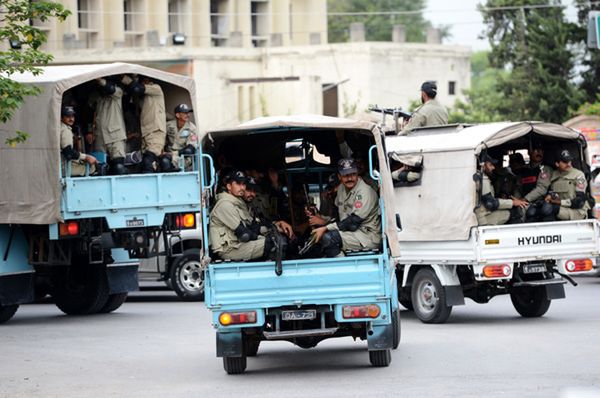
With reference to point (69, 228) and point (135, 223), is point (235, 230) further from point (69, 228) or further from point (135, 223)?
point (69, 228)

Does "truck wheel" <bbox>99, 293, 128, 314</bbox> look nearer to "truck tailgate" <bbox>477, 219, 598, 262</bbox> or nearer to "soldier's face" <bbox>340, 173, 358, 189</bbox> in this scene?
"truck tailgate" <bbox>477, 219, 598, 262</bbox>

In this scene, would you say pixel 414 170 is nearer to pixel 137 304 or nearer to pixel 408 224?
pixel 408 224

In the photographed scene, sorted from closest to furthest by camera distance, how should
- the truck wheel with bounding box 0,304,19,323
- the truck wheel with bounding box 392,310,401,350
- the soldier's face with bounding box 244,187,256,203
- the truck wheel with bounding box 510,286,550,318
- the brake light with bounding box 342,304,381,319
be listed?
the brake light with bounding box 342,304,381,319 → the soldier's face with bounding box 244,187,256,203 → the truck wheel with bounding box 392,310,401,350 → the truck wheel with bounding box 510,286,550,318 → the truck wheel with bounding box 0,304,19,323

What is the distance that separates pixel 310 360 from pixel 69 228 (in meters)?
5.72

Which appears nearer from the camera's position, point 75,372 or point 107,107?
point 75,372

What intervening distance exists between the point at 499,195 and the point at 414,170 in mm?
1233

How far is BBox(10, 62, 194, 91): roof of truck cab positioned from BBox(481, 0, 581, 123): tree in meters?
39.9

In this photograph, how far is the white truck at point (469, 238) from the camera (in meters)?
18.6

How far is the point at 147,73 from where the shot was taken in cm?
2112

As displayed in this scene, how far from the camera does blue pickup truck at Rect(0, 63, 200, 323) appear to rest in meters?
20.0

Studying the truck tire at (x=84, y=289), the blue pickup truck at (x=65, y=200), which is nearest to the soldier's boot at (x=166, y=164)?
the blue pickup truck at (x=65, y=200)

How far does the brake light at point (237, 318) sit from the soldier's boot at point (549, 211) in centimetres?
644

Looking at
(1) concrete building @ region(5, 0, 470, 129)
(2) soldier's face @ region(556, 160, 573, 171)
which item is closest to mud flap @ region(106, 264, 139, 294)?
(2) soldier's face @ region(556, 160, 573, 171)

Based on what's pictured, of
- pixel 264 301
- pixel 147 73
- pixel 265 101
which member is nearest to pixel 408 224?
pixel 147 73
